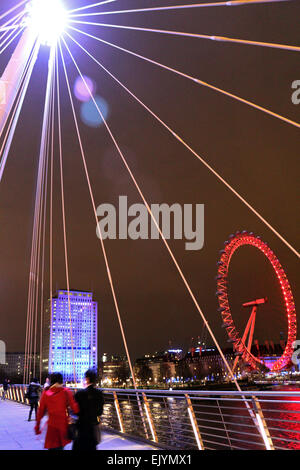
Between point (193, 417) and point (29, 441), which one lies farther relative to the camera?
point (29, 441)

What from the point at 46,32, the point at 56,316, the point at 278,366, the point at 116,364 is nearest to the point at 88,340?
the point at 56,316

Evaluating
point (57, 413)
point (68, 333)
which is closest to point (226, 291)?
point (57, 413)

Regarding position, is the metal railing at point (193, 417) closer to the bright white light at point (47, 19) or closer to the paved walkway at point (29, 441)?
the paved walkway at point (29, 441)

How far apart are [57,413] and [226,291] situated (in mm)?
39756

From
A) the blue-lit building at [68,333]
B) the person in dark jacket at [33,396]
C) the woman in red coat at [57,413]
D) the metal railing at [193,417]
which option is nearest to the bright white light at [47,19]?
the woman in red coat at [57,413]

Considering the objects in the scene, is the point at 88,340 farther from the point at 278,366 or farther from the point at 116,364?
the point at 278,366

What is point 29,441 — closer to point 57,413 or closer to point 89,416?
point 57,413

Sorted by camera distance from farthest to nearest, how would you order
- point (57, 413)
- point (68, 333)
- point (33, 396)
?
point (68, 333)
point (33, 396)
point (57, 413)

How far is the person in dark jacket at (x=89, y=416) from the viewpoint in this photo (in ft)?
14.0

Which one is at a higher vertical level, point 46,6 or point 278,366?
point 46,6

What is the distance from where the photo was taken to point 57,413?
14.6 ft
